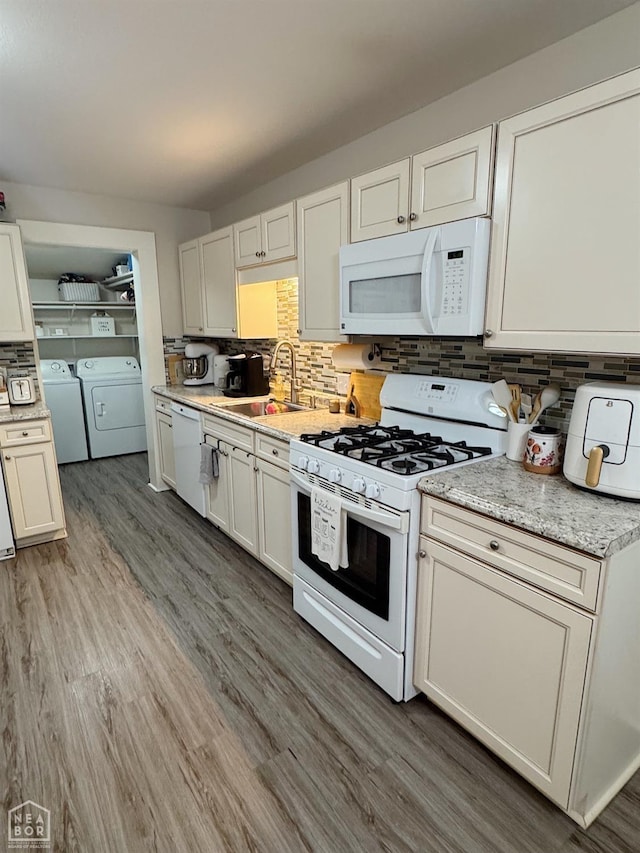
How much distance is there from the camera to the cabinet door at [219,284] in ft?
10.6

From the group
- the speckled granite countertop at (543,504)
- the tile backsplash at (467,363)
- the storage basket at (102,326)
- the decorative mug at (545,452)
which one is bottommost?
the speckled granite countertop at (543,504)

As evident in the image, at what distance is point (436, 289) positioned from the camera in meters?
1.77

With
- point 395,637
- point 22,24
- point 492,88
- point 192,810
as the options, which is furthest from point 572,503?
point 22,24

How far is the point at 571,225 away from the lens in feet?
4.70

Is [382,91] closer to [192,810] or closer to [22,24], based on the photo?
[22,24]

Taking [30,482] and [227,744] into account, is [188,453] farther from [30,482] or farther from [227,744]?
[227,744]

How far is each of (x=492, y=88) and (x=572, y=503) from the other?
172 cm

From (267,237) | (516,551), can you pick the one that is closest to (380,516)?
(516,551)

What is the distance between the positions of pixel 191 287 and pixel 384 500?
9.46ft

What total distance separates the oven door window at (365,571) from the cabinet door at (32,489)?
6.65 feet

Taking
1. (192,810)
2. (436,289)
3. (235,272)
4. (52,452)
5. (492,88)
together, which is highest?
(492,88)

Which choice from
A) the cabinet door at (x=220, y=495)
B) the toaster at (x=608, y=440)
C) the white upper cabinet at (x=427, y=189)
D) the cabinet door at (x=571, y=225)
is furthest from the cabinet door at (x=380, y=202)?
the cabinet door at (x=220, y=495)

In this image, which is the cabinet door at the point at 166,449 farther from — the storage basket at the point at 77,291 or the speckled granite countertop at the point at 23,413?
the storage basket at the point at 77,291

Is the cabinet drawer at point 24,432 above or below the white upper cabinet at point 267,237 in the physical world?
below
